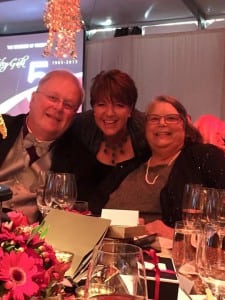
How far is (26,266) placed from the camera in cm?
64

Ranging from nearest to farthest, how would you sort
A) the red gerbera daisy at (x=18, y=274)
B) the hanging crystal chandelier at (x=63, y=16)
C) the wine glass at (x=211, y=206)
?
the red gerbera daisy at (x=18, y=274), the wine glass at (x=211, y=206), the hanging crystal chandelier at (x=63, y=16)

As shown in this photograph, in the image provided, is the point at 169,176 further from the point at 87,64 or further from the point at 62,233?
the point at 87,64

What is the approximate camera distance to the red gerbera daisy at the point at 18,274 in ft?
2.03

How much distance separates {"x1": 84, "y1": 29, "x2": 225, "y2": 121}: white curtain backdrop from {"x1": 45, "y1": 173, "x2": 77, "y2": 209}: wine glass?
3895 mm

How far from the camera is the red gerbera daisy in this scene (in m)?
0.62

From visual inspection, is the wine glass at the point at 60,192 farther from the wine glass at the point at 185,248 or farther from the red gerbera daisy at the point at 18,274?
the red gerbera daisy at the point at 18,274

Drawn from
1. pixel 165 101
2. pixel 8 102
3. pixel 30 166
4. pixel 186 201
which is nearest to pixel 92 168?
pixel 30 166

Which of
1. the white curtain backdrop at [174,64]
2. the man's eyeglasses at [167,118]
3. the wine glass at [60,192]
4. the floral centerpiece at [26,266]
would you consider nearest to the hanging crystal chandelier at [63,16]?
the white curtain backdrop at [174,64]

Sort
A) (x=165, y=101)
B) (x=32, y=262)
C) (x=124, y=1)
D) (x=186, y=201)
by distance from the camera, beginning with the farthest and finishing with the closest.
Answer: (x=124, y=1), (x=165, y=101), (x=186, y=201), (x=32, y=262)

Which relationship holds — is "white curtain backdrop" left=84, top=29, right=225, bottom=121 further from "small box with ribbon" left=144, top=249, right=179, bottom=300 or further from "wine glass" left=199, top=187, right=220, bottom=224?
"small box with ribbon" left=144, top=249, right=179, bottom=300

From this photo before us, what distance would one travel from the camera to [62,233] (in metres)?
0.97

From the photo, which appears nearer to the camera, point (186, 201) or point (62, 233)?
point (62, 233)

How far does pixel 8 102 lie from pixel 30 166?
4.38 m

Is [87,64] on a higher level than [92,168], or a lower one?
higher
